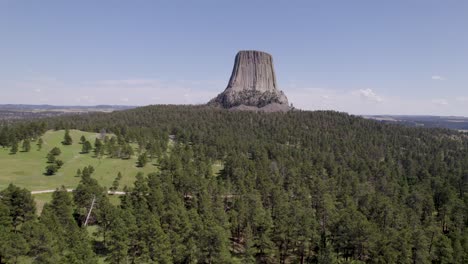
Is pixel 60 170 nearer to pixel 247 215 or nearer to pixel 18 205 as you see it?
pixel 18 205

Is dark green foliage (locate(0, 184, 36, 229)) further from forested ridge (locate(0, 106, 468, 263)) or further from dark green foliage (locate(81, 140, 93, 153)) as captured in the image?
dark green foliage (locate(81, 140, 93, 153))

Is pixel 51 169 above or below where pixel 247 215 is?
above

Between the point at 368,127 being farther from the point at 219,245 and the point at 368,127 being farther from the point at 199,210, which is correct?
the point at 219,245

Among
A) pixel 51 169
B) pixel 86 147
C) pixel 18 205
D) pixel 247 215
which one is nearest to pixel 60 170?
pixel 51 169

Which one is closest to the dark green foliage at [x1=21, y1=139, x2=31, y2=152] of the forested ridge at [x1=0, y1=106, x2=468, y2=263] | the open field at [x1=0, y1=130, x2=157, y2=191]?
the open field at [x1=0, y1=130, x2=157, y2=191]

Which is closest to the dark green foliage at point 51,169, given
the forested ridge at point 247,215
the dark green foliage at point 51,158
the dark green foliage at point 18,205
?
the dark green foliage at point 51,158

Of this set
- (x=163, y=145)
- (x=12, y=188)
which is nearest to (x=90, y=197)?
(x=12, y=188)
